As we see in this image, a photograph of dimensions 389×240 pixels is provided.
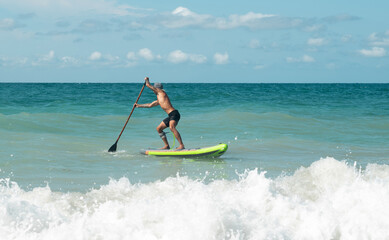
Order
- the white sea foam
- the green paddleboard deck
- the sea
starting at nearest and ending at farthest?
the white sea foam, the sea, the green paddleboard deck

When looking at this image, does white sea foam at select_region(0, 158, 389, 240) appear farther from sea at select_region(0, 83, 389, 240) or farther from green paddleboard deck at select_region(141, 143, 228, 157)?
green paddleboard deck at select_region(141, 143, 228, 157)

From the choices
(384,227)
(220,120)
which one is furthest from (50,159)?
(220,120)

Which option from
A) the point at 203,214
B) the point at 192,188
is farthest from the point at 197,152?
the point at 203,214

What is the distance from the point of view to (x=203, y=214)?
541 centimetres

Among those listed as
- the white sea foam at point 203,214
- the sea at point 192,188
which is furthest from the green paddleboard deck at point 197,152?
the white sea foam at point 203,214

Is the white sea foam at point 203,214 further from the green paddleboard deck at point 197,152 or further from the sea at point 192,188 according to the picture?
the green paddleboard deck at point 197,152

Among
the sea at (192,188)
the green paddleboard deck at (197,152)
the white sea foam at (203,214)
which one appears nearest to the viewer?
the white sea foam at (203,214)

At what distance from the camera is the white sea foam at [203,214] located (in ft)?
17.2

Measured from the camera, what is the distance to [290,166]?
33.6 ft

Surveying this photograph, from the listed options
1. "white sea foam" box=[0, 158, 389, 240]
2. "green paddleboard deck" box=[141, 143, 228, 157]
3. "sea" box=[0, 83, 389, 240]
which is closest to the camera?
"white sea foam" box=[0, 158, 389, 240]

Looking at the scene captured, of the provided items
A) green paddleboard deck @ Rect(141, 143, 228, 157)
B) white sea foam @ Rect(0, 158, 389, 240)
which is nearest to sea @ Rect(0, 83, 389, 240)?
white sea foam @ Rect(0, 158, 389, 240)

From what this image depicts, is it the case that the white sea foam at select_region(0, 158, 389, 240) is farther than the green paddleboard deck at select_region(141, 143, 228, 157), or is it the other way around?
the green paddleboard deck at select_region(141, 143, 228, 157)

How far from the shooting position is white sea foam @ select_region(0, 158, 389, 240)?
5.25m

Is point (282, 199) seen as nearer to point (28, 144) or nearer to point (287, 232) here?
point (287, 232)
